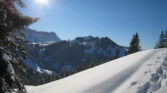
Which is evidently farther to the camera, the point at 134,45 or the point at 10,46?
the point at 134,45

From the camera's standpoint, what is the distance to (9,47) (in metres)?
6.07

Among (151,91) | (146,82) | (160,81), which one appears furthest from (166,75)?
(151,91)

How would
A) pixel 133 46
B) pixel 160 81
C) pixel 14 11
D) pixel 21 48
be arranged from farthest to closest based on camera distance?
pixel 133 46 → pixel 21 48 → pixel 14 11 → pixel 160 81

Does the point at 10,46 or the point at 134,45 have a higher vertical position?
the point at 10,46

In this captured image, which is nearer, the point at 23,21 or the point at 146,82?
the point at 146,82

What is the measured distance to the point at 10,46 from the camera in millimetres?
6023

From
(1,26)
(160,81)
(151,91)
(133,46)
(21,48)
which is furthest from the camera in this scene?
(133,46)

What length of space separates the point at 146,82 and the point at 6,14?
22.3 ft

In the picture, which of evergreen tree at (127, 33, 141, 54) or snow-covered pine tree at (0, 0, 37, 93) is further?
evergreen tree at (127, 33, 141, 54)

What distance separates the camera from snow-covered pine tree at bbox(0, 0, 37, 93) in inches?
205

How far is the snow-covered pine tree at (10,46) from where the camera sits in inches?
205

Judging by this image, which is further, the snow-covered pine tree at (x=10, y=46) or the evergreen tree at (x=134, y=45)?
the evergreen tree at (x=134, y=45)

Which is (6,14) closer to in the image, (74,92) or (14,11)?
(14,11)

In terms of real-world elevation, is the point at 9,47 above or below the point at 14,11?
below
